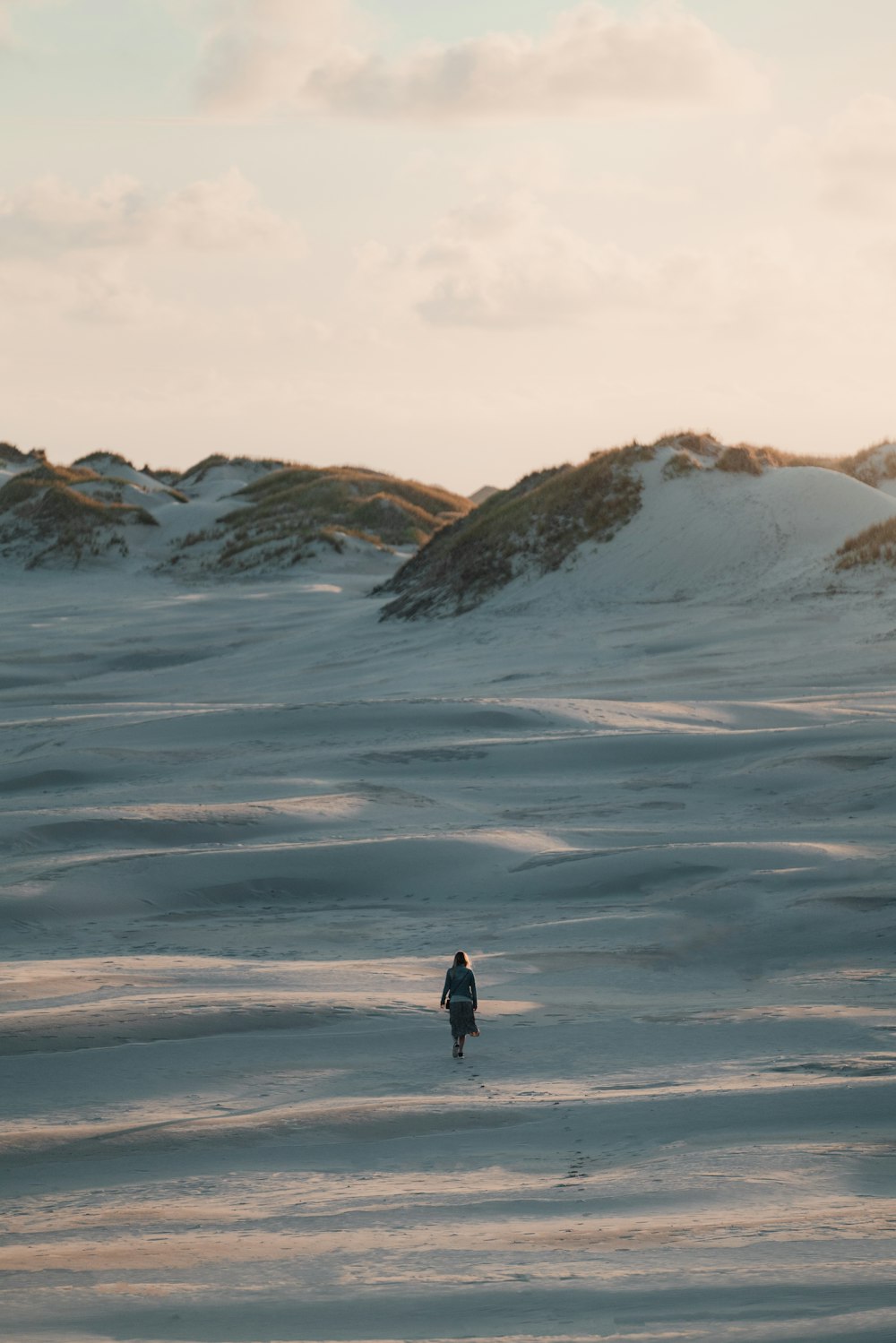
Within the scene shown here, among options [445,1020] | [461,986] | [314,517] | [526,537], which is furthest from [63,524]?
[461,986]

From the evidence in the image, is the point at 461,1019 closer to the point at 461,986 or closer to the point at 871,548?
the point at 461,986

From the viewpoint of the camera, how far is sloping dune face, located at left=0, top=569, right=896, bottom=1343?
4.18m

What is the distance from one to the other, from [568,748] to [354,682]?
21.1 ft

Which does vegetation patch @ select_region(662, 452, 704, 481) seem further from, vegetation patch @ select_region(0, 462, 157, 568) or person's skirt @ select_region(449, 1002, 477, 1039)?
person's skirt @ select_region(449, 1002, 477, 1039)

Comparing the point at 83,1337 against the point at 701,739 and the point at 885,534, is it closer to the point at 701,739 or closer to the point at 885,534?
the point at 701,739

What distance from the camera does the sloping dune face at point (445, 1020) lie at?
418 cm

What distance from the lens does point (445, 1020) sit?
7.02 meters

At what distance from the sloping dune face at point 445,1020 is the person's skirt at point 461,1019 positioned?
129 mm

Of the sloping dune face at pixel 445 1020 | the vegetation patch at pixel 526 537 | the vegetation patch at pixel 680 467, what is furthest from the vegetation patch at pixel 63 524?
the sloping dune face at pixel 445 1020

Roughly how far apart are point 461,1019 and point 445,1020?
54 centimetres

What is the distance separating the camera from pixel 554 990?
7582mm

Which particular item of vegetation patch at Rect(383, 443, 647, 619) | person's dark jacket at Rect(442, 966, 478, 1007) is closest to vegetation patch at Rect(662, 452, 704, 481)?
vegetation patch at Rect(383, 443, 647, 619)

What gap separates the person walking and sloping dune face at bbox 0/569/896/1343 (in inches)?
4.1

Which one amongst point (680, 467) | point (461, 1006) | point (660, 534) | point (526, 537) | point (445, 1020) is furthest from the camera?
point (680, 467)
